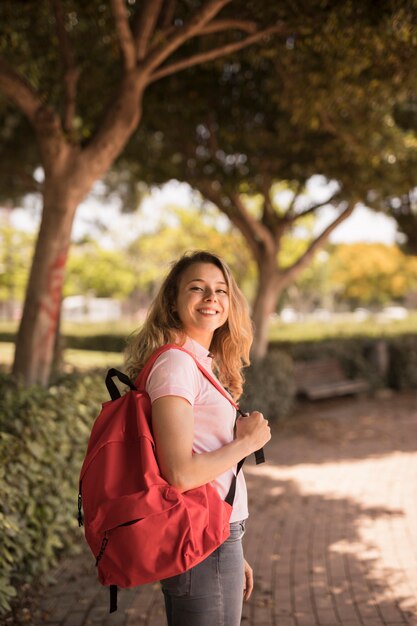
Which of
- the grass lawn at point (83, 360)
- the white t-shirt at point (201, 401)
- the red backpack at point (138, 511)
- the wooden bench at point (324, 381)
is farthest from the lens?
the wooden bench at point (324, 381)

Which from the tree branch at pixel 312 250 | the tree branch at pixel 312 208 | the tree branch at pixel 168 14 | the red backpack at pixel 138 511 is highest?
the tree branch at pixel 168 14

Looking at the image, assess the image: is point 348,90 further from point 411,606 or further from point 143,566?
point 143,566

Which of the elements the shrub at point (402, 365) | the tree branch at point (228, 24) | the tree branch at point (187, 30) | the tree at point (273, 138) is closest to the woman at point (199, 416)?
the tree branch at point (187, 30)

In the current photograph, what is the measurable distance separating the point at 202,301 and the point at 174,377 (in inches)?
16.7

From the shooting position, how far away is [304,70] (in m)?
8.23

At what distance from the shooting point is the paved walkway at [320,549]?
169 inches

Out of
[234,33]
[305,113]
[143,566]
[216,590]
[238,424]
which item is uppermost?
[234,33]

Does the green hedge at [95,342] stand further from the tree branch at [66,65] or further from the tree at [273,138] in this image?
the tree branch at [66,65]

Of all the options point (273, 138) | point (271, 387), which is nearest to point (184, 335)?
point (273, 138)

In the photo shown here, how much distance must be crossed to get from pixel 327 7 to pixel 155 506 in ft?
19.2

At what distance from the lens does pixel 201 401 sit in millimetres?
2170

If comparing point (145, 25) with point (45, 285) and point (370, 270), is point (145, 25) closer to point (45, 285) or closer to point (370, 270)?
point (45, 285)

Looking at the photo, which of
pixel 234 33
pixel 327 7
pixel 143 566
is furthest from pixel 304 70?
pixel 143 566

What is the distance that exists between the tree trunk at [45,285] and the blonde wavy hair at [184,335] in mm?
4386
